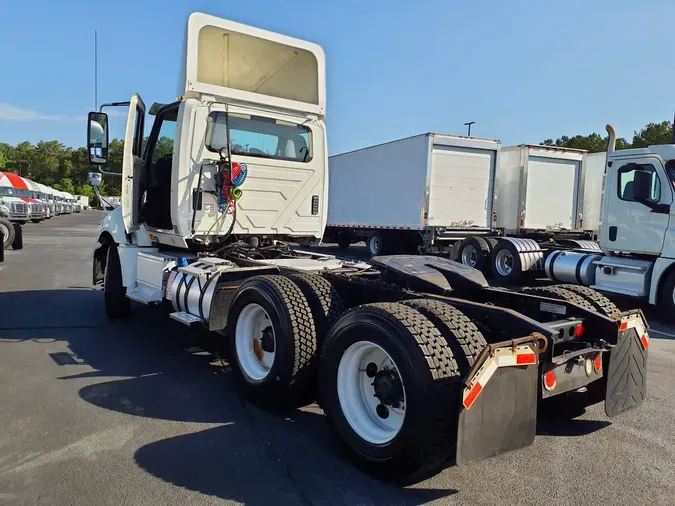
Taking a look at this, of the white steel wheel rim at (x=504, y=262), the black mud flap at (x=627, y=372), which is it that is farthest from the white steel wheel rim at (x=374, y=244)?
the black mud flap at (x=627, y=372)

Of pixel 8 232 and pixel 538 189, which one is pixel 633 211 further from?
pixel 8 232

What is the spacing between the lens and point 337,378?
337 cm

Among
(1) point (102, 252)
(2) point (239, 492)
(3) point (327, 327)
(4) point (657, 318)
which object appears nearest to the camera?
(2) point (239, 492)

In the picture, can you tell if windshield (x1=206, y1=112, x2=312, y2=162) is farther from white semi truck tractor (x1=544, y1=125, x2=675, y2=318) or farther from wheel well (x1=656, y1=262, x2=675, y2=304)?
wheel well (x1=656, y1=262, x2=675, y2=304)

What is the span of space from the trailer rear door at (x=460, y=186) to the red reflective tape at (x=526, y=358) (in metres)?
11.9

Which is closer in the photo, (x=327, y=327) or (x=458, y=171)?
(x=327, y=327)

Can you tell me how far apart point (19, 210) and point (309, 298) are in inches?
1265

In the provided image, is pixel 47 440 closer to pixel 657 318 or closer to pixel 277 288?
pixel 277 288

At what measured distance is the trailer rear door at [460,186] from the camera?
14492 millimetres

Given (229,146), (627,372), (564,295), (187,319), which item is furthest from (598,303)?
(229,146)

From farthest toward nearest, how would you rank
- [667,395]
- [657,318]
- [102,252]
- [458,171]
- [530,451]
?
[458,171] → [657,318] → [102,252] → [667,395] → [530,451]

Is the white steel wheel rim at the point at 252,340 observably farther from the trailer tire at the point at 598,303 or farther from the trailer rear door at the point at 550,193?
the trailer rear door at the point at 550,193

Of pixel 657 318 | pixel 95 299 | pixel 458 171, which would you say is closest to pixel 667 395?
pixel 657 318

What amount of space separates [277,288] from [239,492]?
5.28ft
